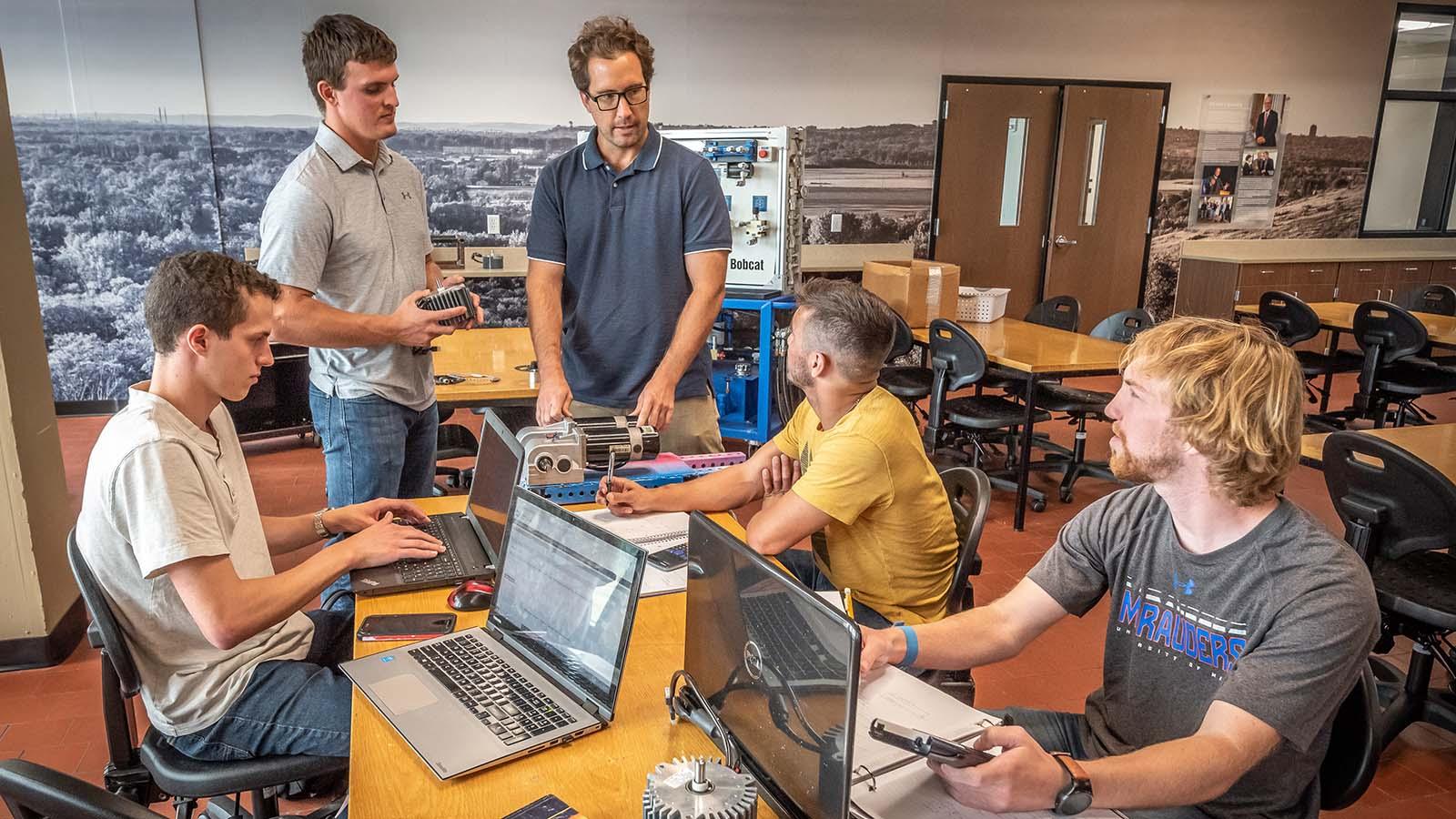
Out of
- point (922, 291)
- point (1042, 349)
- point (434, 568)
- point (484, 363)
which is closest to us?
point (434, 568)

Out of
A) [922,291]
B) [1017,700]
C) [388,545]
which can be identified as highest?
[922,291]

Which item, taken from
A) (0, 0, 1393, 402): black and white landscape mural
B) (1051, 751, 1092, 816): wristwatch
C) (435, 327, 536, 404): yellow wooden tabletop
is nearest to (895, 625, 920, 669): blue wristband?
(1051, 751, 1092, 816): wristwatch

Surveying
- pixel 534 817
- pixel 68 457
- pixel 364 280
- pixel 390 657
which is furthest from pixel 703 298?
pixel 68 457

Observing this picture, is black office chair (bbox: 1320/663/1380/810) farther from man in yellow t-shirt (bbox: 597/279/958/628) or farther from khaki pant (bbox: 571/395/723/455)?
khaki pant (bbox: 571/395/723/455)

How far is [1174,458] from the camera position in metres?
1.42

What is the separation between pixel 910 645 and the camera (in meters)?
1.55

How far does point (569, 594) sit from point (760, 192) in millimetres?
4171

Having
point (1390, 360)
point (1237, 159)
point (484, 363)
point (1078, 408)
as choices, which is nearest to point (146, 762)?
point (484, 363)

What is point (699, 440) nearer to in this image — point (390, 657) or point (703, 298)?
point (703, 298)

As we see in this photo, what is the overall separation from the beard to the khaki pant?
138 centimetres

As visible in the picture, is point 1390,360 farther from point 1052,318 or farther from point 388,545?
point 388,545

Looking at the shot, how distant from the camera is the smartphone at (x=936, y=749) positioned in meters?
1.08

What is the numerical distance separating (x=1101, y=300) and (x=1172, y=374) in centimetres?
749

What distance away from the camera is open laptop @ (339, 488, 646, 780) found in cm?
129
